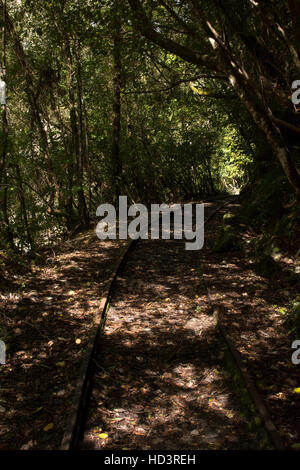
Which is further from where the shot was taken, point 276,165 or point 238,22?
point 276,165

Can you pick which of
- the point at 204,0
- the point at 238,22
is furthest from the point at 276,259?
the point at 204,0

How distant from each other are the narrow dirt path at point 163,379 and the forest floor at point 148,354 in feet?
0.05

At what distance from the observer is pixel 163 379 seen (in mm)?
4785

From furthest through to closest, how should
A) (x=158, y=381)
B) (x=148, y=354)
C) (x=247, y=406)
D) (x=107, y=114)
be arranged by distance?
(x=107, y=114), (x=148, y=354), (x=158, y=381), (x=247, y=406)

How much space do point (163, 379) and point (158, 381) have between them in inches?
2.9

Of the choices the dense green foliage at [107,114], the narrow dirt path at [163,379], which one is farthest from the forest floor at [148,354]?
the dense green foliage at [107,114]

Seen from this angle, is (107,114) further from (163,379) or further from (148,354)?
(163,379)

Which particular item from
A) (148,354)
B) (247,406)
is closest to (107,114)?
(148,354)

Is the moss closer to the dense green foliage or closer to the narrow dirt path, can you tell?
the narrow dirt path

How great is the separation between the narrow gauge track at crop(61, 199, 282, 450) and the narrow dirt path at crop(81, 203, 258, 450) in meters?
0.01
